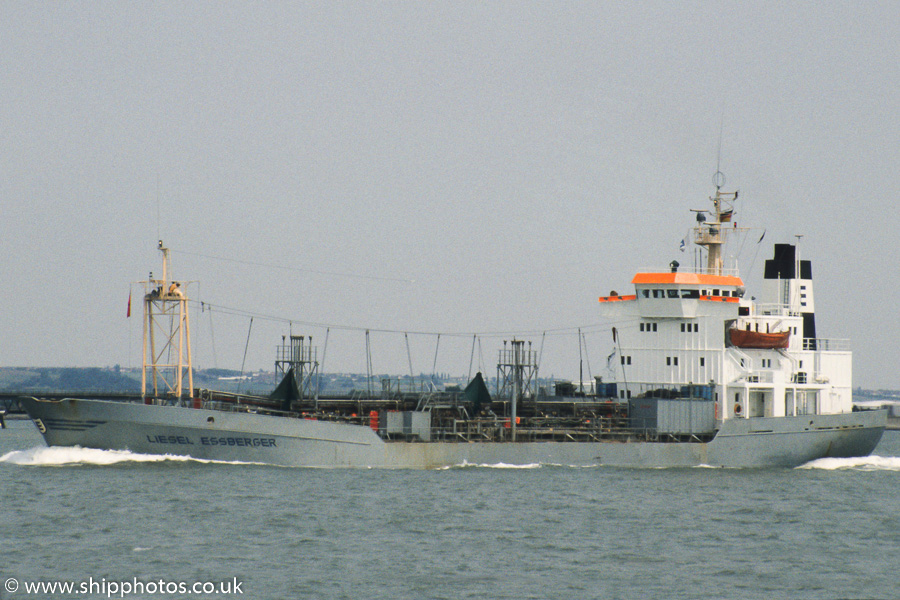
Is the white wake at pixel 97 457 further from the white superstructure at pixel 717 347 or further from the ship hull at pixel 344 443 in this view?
the white superstructure at pixel 717 347

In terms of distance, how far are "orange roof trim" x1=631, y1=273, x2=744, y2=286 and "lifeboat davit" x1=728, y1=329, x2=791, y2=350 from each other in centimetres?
210

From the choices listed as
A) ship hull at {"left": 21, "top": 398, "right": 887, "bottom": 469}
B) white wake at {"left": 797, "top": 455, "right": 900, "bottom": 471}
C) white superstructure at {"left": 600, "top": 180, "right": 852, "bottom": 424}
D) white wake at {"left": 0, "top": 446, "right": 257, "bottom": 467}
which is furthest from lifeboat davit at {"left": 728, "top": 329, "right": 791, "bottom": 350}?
white wake at {"left": 0, "top": 446, "right": 257, "bottom": 467}

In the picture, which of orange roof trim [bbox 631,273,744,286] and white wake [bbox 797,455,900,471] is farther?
orange roof trim [bbox 631,273,744,286]

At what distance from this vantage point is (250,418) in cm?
3503

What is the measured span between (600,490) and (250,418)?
1209 cm

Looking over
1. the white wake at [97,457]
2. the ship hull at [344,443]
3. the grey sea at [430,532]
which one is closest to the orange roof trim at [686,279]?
the ship hull at [344,443]

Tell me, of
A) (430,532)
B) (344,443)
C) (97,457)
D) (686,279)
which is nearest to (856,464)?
(686,279)

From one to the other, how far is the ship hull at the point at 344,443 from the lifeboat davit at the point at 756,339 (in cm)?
317

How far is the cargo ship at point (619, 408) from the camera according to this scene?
35344mm

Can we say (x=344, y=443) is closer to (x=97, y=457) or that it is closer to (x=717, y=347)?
(x=97, y=457)

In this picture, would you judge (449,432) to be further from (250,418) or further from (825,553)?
(825,553)

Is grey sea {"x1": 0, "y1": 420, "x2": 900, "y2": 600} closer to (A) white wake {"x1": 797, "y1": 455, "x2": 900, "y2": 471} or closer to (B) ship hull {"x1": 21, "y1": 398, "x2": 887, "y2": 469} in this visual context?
(B) ship hull {"x1": 21, "y1": 398, "x2": 887, "y2": 469}

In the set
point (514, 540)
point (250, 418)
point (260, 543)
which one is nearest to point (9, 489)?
point (250, 418)

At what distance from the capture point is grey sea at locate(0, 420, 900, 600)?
21781 millimetres
